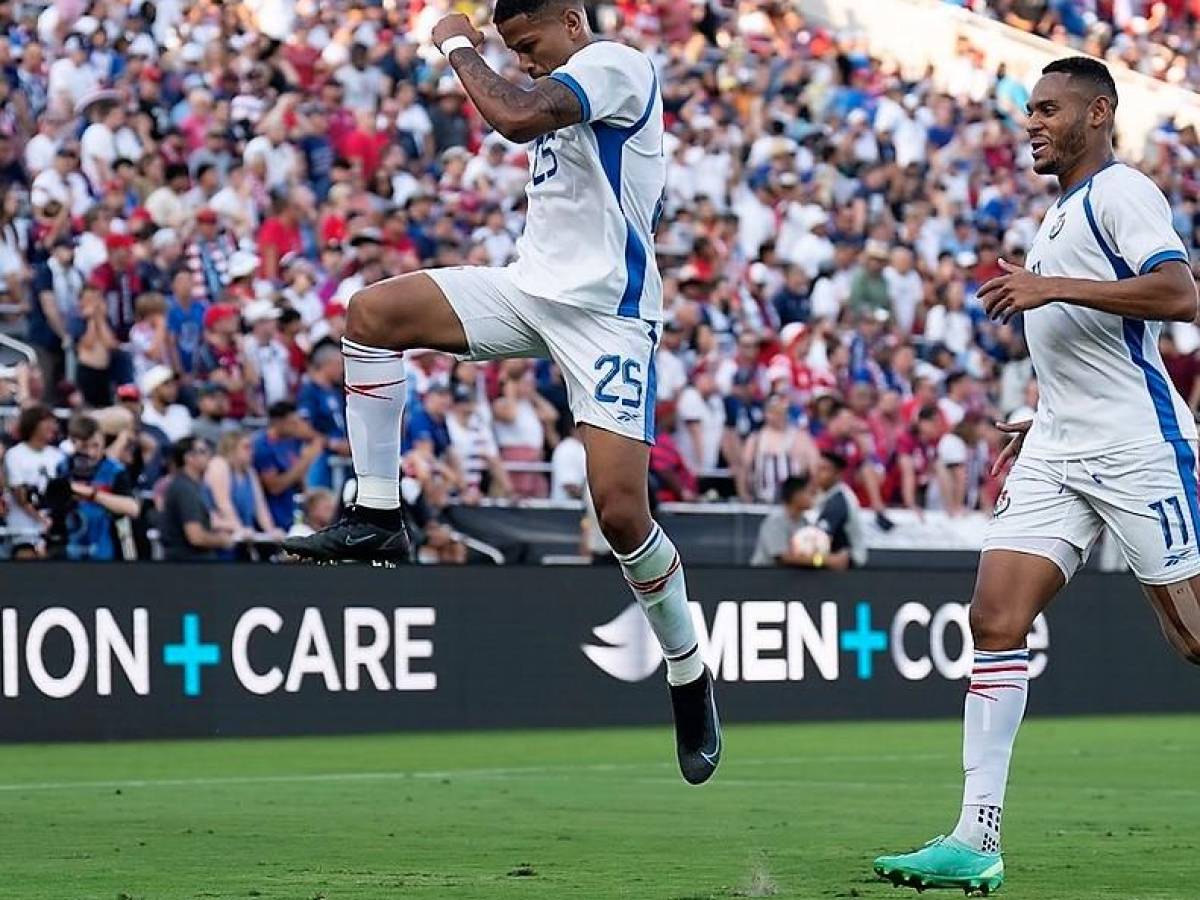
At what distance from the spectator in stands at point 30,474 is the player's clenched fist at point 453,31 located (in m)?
8.42

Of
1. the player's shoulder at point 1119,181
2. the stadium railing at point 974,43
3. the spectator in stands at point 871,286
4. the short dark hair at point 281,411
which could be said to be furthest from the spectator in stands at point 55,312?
the stadium railing at point 974,43

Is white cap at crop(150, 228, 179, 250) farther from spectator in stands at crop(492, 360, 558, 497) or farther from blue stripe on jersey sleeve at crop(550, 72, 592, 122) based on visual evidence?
blue stripe on jersey sleeve at crop(550, 72, 592, 122)

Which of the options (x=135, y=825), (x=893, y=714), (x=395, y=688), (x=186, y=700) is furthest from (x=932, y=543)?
(x=135, y=825)

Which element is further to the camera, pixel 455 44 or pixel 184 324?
pixel 184 324

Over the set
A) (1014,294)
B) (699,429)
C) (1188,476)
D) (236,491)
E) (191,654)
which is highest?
(1014,294)

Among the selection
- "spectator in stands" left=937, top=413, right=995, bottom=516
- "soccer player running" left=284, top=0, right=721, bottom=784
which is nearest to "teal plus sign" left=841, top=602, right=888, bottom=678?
"spectator in stands" left=937, top=413, right=995, bottom=516

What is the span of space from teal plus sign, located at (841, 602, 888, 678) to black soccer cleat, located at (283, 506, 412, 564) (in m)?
10.5

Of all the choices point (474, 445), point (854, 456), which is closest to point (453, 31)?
point (474, 445)

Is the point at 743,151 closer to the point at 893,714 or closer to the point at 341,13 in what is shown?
the point at 341,13

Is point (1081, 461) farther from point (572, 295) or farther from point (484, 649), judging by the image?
point (484, 649)

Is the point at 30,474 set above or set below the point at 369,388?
below

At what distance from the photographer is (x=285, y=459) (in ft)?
59.4

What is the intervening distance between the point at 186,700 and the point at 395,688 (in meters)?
1.53

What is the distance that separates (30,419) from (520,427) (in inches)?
184
